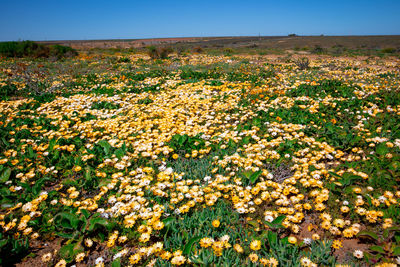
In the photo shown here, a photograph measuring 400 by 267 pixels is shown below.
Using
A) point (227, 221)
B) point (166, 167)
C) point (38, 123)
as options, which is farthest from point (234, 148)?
point (38, 123)

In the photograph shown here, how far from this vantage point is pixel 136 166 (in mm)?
4574

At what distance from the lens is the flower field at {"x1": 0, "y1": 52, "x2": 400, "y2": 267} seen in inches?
107

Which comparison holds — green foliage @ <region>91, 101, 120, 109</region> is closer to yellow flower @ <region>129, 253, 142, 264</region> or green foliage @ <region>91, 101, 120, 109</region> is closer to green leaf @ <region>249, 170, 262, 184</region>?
green leaf @ <region>249, 170, 262, 184</region>

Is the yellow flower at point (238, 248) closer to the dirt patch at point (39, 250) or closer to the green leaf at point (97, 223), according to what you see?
the green leaf at point (97, 223)

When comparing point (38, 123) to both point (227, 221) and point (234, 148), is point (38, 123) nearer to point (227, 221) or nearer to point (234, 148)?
point (234, 148)

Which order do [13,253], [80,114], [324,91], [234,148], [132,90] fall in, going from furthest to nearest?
[132,90], [324,91], [80,114], [234,148], [13,253]

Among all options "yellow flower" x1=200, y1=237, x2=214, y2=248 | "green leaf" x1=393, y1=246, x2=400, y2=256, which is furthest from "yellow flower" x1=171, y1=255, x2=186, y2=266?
"green leaf" x1=393, y1=246, x2=400, y2=256

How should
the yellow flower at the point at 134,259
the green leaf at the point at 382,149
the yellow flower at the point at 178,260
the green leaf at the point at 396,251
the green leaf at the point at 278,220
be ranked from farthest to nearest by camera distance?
the green leaf at the point at 382,149
the green leaf at the point at 278,220
the yellow flower at the point at 134,259
the yellow flower at the point at 178,260
the green leaf at the point at 396,251

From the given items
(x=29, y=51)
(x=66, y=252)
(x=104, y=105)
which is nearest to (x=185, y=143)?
(x=66, y=252)

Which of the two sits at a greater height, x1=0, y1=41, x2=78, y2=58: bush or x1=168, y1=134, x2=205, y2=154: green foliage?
x1=0, y1=41, x2=78, y2=58: bush

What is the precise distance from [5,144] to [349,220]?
288 inches

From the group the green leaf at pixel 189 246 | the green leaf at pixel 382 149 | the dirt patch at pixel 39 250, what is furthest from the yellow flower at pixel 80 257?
the green leaf at pixel 382 149

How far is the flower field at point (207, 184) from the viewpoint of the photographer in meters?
2.72

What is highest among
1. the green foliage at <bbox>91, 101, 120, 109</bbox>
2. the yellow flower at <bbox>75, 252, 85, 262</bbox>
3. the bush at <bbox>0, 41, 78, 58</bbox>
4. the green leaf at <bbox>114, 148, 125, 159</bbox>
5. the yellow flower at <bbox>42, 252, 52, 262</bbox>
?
the bush at <bbox>0, 41, 78, 58</bbox>
